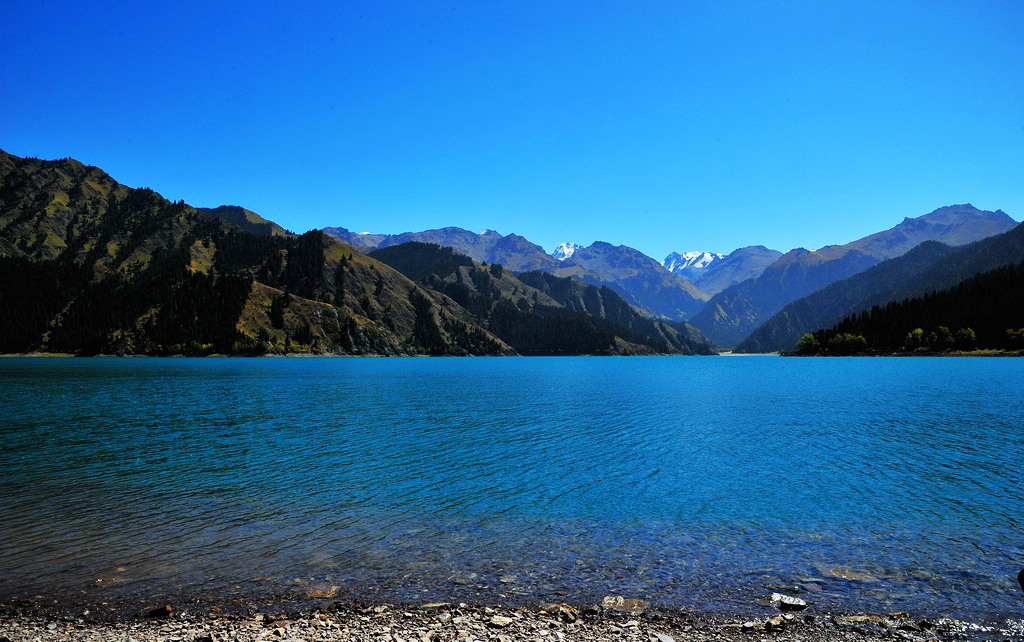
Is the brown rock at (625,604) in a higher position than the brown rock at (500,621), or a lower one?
lower

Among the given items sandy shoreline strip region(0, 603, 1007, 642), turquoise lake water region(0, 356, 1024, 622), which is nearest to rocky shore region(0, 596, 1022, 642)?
sandy shoreline strip region(0, 603, 1007, 642)

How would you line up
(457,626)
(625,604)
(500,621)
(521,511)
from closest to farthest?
1. (457,626)
2. (500,621)
3. (625,604)
4. (521,511)

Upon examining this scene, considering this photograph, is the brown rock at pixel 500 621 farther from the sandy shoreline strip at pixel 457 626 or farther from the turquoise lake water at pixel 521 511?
the turquoise lake water at pixel 521 511

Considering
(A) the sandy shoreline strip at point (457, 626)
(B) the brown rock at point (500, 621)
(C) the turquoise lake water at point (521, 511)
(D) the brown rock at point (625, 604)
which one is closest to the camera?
(A) the sandy shoreline strip at point (457, 626)

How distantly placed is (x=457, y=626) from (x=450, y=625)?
21cm

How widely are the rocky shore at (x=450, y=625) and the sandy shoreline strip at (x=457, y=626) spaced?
3 centimetres

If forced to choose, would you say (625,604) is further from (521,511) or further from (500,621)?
(521,511)

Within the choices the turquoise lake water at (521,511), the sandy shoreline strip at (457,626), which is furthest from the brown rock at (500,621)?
A: the turquoise lake water at (521,511)

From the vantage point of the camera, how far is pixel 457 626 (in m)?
13.9

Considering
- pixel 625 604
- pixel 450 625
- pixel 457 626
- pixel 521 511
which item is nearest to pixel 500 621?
pixel 457 626

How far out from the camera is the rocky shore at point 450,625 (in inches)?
524

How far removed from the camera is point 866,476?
109 feet

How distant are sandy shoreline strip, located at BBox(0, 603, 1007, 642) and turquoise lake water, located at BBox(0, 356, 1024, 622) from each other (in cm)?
103

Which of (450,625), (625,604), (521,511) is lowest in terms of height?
(521,511)
